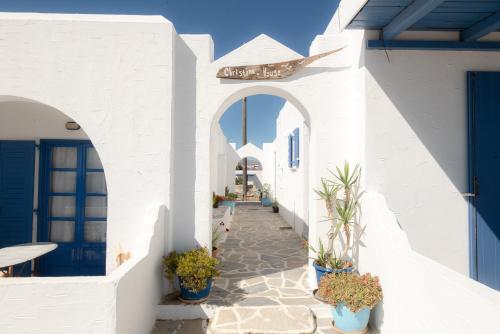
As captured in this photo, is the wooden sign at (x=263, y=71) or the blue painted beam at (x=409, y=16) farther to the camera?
the wooden sign at (x=263, y=71)

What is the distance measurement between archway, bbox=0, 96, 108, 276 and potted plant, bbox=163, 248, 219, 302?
2464 mm

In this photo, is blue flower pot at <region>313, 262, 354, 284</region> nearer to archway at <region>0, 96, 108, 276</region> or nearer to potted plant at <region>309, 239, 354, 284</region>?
potted plant at <region>309, 239, 354, 284</region>

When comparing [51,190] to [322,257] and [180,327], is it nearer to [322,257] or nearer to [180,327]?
[180,327]

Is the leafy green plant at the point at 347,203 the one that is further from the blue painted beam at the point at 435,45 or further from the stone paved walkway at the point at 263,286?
the blue painted beam at the point at 435,45

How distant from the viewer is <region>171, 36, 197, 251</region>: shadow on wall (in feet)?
15.4

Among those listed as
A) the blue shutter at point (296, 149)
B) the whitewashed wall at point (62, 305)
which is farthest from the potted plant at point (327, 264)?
the blue shutter at point (296, 149)

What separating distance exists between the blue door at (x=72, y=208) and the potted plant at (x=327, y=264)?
431cm

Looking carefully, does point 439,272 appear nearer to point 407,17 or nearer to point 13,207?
point 407,17

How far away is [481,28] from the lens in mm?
4043

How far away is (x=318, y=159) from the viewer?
466cm

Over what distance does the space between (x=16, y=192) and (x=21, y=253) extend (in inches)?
78.5

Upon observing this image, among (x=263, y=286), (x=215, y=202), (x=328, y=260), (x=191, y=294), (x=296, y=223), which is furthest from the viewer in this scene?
(x=215, y=202)

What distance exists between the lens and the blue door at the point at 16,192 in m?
5.61

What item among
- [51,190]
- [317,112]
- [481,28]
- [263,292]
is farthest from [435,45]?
[51,190]
